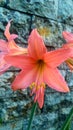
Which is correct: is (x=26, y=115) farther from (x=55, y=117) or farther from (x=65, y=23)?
(x=65, y=23)

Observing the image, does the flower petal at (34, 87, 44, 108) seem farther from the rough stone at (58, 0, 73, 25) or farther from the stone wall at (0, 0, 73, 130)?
the rough stone at (58, 0, 73, 25)

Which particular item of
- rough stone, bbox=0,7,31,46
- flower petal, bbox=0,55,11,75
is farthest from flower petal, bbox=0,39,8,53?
rough stone, bbox=0,7,31,46

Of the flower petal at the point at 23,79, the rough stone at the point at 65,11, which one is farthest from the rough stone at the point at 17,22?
the flower petal at the point at 23,79

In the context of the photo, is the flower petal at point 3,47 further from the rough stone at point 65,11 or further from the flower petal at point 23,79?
the rough stone at point 65,11

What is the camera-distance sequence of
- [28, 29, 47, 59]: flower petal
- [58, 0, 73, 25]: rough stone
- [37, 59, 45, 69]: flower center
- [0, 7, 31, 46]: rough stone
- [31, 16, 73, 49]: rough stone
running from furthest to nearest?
[58, 0, 73, 25]: rough stone → [31, 16, 73, 49]: rough stone → [0, 7, 31, 46]: rough stone → [37, 59, 45, 69]: flower center → [28, 29, 47, 59]: flower petal

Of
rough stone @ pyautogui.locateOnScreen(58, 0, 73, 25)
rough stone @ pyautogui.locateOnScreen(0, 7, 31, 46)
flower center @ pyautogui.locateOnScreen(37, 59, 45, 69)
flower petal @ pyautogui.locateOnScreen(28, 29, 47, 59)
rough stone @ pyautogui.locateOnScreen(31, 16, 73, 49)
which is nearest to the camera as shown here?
flower petal @ pyautogui.locateOnScreen(28, 29, 47, 59)

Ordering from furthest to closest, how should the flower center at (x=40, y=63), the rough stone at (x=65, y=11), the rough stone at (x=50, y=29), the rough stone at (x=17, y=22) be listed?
the rough stone at (x=65, y=11) < the rough stone at (x=50, y=29) < the rough stone at (x=17, y=22) < the flower center at (x=40, y=63)

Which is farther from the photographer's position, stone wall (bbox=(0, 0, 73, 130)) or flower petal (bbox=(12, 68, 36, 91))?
stone wall (bbox=(0, 0, 73, 130))
